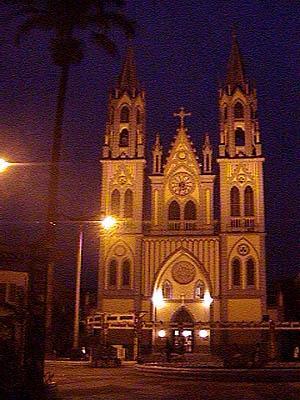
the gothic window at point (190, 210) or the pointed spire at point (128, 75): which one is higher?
the pointed spire at point (128, 75)

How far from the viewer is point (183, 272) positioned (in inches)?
2314

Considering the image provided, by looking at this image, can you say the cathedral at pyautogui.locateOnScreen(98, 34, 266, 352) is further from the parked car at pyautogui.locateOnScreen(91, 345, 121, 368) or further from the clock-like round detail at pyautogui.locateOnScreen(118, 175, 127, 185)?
the parked car at pyautogui.locateOnScreen(91, 345, 121, 368)

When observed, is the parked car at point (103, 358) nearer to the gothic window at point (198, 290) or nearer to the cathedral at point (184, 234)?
the cathedral at point (184, 234)

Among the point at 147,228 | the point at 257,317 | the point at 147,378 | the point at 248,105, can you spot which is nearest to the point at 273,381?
the point at 147,378

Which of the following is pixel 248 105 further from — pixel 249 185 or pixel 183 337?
pixel 183 337

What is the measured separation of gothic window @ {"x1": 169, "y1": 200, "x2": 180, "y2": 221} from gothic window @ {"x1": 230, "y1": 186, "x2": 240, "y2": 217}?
5.15 metres

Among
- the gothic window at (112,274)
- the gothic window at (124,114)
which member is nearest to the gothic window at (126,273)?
the gothic window at (112,274)

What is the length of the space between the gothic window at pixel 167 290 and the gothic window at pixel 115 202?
8160 mm

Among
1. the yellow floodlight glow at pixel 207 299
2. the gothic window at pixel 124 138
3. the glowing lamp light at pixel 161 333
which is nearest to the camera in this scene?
the yellow floodlight glow at pixel 207 299

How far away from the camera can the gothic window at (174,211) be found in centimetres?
6053

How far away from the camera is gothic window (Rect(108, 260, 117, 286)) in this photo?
59.1 m

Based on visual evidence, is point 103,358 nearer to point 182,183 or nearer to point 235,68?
point 182,183

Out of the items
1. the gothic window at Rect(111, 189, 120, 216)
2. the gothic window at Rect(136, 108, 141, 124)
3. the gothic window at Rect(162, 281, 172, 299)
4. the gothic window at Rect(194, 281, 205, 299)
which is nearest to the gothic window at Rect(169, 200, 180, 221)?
the gothic window at Rect(111, 189, 120, 216)

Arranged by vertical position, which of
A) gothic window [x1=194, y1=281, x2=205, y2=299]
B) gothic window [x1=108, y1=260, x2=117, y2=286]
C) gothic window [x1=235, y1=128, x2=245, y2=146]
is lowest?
gothic window [x1=194, y1=281, x2=205, y2=299]
